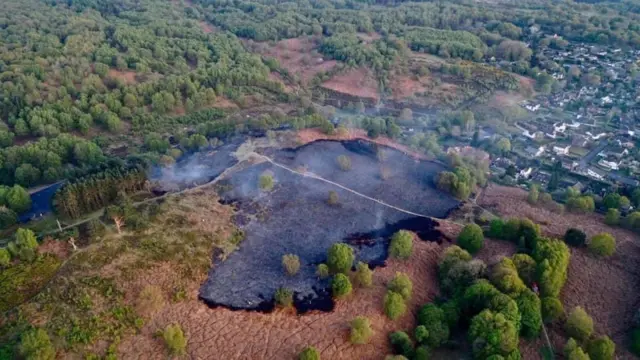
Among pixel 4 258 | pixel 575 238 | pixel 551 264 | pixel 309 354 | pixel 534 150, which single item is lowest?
pixel 534 150

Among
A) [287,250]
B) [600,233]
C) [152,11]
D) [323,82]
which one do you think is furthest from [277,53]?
[600,233]

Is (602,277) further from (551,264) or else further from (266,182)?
(266,182)

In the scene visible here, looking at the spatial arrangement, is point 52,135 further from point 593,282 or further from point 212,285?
point 593,282

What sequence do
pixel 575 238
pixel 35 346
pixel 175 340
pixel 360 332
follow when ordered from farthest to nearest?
pixel 575 238 < pixel 360 332 < pixel 175 340 < pixel 35 346

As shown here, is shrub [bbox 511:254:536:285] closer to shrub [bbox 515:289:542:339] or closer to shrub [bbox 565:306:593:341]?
shrub [bbox 515:289:542:339]

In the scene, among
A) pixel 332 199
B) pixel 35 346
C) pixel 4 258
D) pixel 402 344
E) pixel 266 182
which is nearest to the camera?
pixel 35 346

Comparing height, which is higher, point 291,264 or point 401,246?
point 291,264

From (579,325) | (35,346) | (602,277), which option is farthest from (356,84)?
(35,346)
